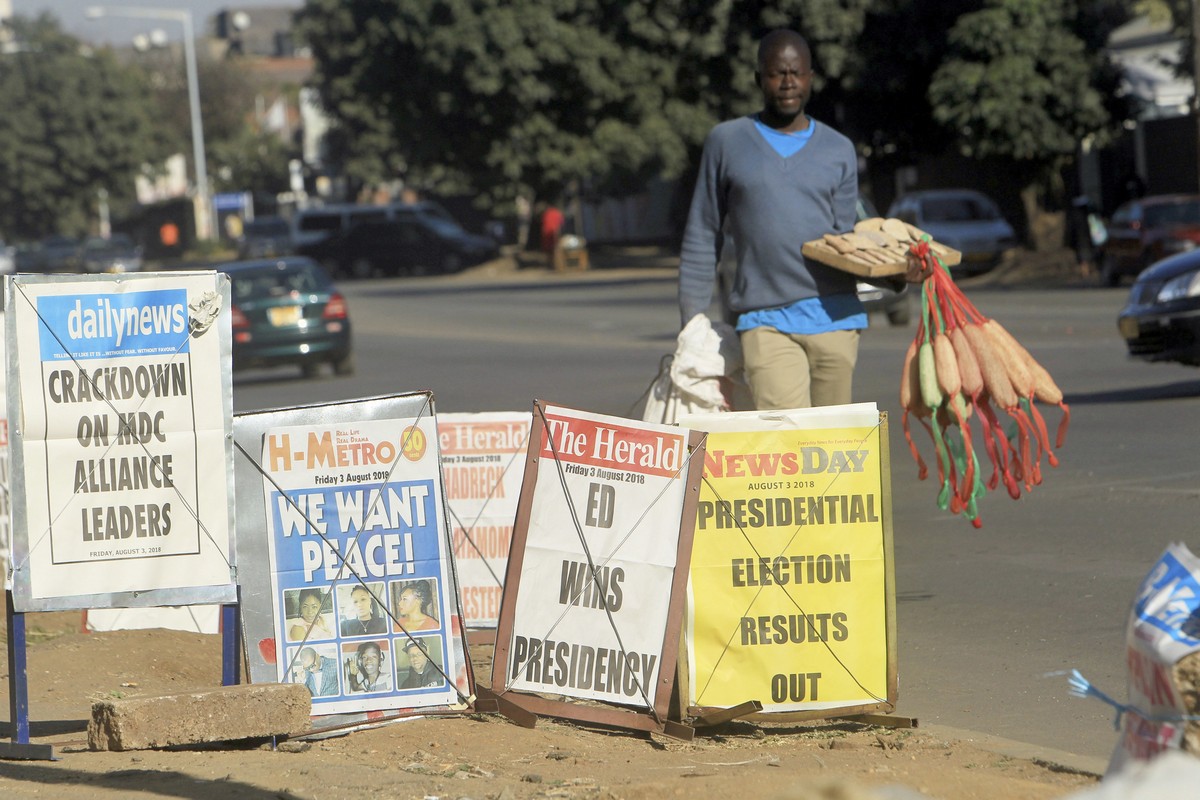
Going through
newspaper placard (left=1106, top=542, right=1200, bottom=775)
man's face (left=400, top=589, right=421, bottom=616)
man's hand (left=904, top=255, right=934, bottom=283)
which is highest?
man's hand (left=904, top=255, right=934, bottom=283)

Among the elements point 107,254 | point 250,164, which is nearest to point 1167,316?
point 107,254

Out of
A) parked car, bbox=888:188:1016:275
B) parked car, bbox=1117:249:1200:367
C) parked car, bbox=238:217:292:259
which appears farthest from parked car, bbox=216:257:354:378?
parked car, bbox=238:217:292:259

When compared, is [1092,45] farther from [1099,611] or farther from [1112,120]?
[1099,611]

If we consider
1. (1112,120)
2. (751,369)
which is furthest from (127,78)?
(751,369)

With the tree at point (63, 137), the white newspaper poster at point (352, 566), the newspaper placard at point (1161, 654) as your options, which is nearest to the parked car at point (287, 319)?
the white newspaper poster at point (352, 566)

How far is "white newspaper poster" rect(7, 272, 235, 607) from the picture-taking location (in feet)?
15.8

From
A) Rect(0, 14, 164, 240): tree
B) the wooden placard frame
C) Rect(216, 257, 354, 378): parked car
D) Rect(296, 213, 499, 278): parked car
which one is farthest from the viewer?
Rect(0, 14, 164, 240): tree

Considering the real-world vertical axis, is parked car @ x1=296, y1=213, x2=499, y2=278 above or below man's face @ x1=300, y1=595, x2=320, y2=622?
above

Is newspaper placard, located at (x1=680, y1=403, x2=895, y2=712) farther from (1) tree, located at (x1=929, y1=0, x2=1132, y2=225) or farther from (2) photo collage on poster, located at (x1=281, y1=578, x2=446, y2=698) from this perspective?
(1) tree, located at (x1=929, y1=0, x2=1132, y2=225)

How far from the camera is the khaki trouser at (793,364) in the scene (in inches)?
239

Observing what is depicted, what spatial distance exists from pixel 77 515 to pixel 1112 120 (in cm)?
3292

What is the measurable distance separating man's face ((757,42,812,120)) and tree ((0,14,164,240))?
82.1m

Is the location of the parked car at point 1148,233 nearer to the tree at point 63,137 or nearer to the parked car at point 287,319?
the parked car at point 287,319

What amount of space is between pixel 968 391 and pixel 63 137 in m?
84.2
